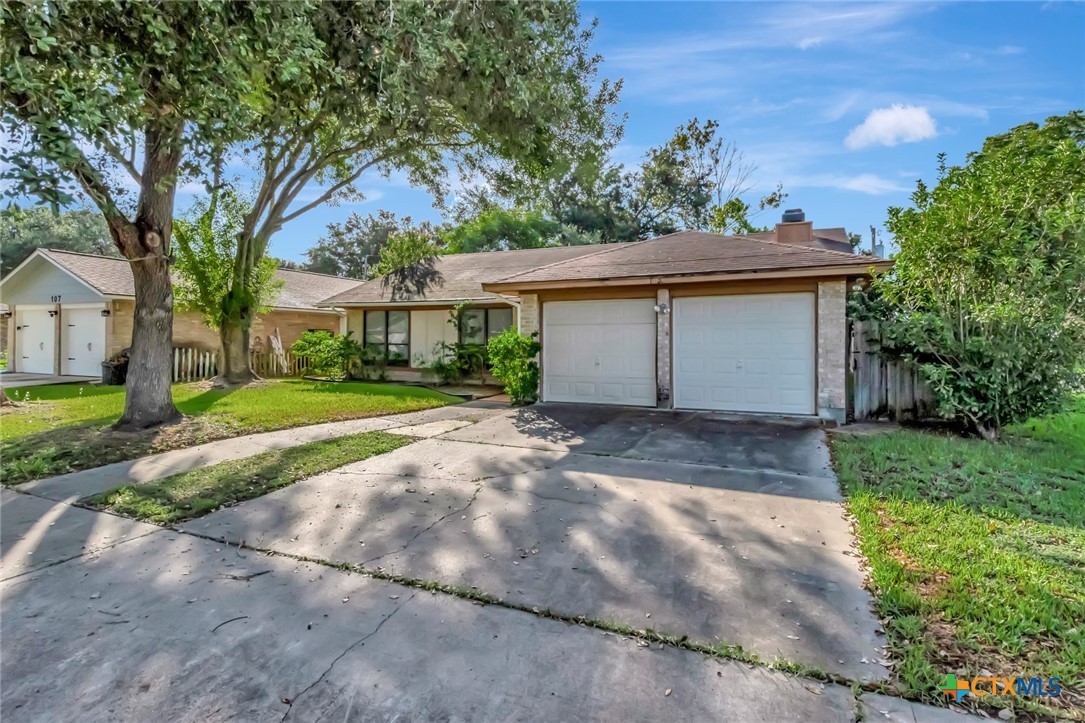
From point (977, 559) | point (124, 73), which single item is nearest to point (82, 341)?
point (124, 73)

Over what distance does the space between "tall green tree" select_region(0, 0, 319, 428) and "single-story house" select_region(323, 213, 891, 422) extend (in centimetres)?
605

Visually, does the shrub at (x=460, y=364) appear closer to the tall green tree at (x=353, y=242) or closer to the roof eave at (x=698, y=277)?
the roof eave at (x=698, y=277)

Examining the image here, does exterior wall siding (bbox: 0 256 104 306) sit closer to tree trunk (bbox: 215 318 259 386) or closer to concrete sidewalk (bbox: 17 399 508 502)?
tree trunk (bbox: 215 318 259 386)

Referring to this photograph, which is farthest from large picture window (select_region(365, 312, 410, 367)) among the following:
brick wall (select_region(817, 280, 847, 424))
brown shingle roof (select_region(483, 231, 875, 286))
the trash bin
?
brick wall (select_region(817, 280, 847, 424))

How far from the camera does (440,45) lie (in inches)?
267

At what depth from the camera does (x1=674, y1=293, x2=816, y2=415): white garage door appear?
9.15 metres

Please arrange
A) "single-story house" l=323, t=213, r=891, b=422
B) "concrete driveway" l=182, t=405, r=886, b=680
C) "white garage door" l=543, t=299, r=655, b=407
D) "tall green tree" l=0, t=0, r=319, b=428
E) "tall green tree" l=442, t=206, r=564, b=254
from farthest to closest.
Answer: "tall green tree" l=442, t=206, r=564, b=254
"white garage door" l=543, t=299, r=655, b=407
"single-story house" l=323, t=213, r=891, b=422
"tall green tree" l=0, t=0, r=319, b=428
"concrete driveway" l=182, t=405, r=886, b=680

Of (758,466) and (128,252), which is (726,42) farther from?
(128,252)

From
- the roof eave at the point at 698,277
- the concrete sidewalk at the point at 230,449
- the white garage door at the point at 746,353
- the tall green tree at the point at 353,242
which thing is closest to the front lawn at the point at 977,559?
the white garage door at the point at 746,353

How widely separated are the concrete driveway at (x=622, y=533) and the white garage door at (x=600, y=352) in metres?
3.57

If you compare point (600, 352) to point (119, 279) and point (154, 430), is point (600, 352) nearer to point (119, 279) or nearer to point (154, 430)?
point (154, 430)

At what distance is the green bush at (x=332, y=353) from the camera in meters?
16.0

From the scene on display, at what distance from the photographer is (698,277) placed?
30.5ft

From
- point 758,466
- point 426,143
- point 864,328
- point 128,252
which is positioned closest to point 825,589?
point 758,466
